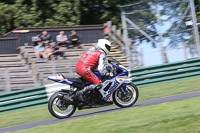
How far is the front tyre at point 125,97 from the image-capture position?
8.03 metres

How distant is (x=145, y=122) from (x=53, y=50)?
11.2 m

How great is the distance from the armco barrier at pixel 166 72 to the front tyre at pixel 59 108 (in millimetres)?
5559

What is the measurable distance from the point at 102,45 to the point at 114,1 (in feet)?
55.3

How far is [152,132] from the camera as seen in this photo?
5059 millimetres

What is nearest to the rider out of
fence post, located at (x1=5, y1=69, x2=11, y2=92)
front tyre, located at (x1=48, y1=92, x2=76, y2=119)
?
front tyre, located at (x1=48, y1=92, x2=76, y2=119)

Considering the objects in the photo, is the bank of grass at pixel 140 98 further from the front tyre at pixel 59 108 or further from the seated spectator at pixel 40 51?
the seated spectator at pixel 40 51

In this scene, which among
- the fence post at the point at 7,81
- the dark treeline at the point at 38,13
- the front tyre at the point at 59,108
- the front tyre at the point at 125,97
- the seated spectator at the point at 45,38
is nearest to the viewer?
the front tyre at the point at 59,108

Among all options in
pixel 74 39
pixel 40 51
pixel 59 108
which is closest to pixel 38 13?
pixel 74 39

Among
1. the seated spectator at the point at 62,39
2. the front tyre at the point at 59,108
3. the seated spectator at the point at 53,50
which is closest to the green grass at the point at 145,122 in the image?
the front tyre at the point at 59,108

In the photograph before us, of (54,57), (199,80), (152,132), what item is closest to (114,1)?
(54,57)

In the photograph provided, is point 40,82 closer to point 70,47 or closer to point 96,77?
point 70,47

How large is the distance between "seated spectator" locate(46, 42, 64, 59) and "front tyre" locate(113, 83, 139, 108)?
8350mm

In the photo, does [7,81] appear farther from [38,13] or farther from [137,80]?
[38,13]

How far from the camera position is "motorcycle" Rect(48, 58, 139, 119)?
7.56 m
